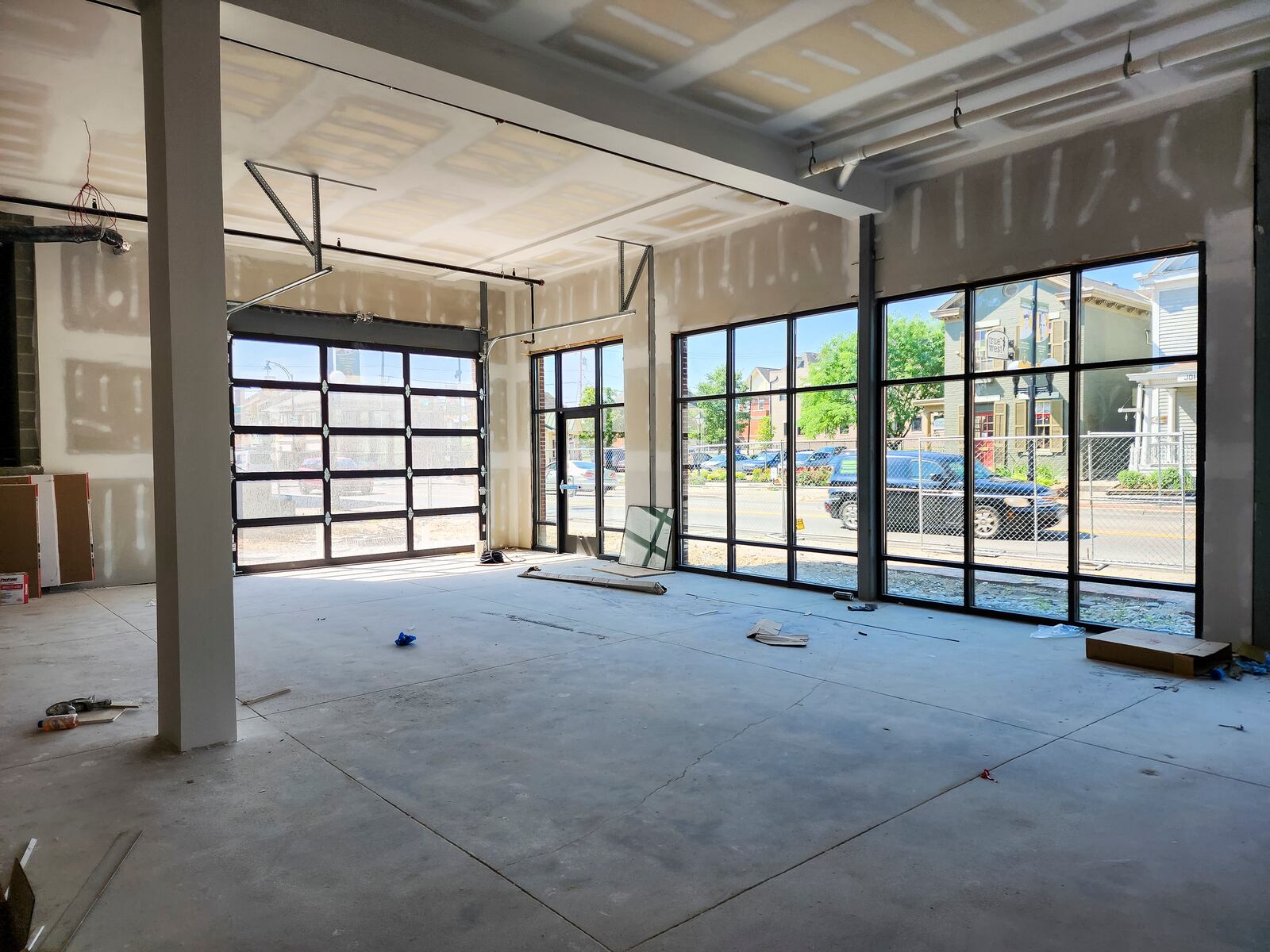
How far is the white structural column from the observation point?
3832 millimetres

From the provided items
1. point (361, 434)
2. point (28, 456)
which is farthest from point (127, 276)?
point (361, 434)

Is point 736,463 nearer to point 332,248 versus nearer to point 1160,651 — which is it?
point 1160,651

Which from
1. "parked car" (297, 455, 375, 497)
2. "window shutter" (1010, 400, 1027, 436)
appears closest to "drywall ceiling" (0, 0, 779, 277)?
"parked car" (297, 455, 375, 497)

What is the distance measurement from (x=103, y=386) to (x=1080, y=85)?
9.72 meters

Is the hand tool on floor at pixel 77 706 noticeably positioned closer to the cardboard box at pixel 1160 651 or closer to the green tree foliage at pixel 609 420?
the cardboard box at pixel 1160 651

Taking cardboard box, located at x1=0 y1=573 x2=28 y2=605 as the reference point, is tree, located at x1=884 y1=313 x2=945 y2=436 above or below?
above

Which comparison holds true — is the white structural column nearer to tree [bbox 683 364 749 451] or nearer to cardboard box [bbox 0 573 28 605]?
cardboard box [bbox 0 573 28 605]

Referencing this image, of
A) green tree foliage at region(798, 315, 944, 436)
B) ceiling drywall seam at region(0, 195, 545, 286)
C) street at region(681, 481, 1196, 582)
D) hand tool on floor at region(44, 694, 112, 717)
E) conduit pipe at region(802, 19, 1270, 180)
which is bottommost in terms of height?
hand tool on floor at region(44, 694, 112, 717)

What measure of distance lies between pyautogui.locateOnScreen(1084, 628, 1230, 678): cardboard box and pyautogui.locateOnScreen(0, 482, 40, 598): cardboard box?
9.75m

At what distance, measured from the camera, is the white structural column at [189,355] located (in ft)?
12.6

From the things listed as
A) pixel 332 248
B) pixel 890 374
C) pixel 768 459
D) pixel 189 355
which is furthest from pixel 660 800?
pixel 332 248

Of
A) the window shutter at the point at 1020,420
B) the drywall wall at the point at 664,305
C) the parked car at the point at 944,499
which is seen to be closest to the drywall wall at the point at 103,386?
the drywall wall at the point at 664,305

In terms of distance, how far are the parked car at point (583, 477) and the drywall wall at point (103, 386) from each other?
5233 millimetres

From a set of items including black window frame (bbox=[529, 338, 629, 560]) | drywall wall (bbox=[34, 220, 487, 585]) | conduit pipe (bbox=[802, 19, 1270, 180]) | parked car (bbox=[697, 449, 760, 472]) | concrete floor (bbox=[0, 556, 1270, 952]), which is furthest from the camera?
black window frame (bbox=[529, 338, 629, 560])
